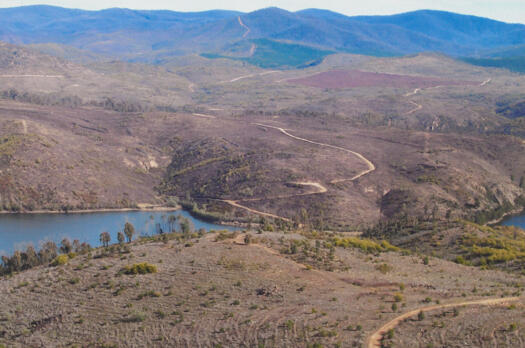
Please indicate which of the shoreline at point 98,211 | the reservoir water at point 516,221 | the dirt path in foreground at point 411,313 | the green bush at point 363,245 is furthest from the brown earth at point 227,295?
the reservoir water at point 516,221

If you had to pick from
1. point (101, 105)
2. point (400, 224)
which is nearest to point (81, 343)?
point (400, 224)

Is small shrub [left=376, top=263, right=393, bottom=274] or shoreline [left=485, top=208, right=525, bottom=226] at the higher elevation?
small shrub [left=376, top=263, right=393, bottom=274]

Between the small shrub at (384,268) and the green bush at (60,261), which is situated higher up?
the small shrub at (384,268)

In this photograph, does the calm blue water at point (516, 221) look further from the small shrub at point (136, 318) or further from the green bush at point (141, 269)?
the small shrub at point (136, 318)

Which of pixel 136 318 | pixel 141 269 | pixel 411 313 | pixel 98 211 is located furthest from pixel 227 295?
pixel 98 211

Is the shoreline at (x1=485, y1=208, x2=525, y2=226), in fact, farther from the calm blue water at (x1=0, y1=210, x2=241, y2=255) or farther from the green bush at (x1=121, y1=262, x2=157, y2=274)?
the green bush at (x1=121, y1=262, x2=157, y2=274)

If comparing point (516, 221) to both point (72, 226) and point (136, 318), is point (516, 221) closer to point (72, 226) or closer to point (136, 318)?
point (72, 226)

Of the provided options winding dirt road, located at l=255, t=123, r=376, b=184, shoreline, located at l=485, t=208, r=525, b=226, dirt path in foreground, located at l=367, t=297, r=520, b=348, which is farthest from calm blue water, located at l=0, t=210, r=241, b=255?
dirt path in foreground, located at l=367, t=297, r=520, b=348
